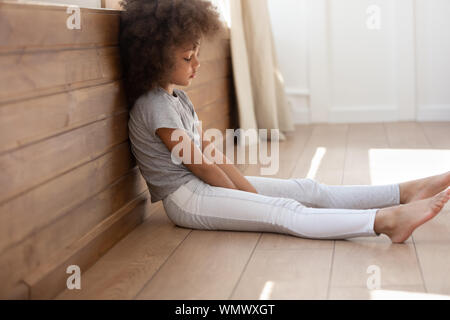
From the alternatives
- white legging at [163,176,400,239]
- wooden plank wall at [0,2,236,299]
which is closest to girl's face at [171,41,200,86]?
wooden plank wall at [0,2,236,299]

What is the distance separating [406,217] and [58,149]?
0.89 metres

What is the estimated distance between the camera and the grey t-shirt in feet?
5.56

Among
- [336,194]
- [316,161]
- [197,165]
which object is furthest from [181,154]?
[316,161]

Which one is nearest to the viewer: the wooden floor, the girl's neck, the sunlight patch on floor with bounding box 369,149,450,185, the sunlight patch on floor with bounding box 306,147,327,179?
the wooden floor

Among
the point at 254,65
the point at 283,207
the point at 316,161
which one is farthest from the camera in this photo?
the point at 254,65

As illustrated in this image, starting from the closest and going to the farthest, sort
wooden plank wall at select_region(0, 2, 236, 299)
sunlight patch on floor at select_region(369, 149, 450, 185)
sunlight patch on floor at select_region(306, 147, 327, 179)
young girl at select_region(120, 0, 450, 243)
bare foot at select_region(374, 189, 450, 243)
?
wooden plank wall at select_region(0, 2, 236, 299), bare foot at select_region(374, 189, 450, 243), young girl at select_region(120, 0, 450, 243), sunlight patch on floor at select_region(369, 149, 450, 185), sunlight patch on floor at select_region(306, 147, 327, 179)

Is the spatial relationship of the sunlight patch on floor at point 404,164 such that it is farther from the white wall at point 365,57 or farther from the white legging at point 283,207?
the white wall at point 365,57

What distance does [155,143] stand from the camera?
1722 millimetres

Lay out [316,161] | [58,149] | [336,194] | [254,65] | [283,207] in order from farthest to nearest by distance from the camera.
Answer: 1. [254,65]
2. [316,161]
3. [336,194]
4. [283,207]
5. [58,149]

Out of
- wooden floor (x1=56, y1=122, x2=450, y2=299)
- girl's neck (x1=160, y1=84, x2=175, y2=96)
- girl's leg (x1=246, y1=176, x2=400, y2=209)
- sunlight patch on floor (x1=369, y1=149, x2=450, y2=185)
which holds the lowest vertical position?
sunlight patch on floor (x1=369, y1=149, x2=450, y2=185)

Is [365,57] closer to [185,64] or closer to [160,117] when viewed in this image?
[185,64]

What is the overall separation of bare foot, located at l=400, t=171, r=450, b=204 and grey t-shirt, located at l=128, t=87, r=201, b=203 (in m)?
0.65

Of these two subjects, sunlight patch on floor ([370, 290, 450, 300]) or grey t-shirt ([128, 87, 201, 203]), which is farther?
grey t-shirt ([128, 87, 201, 203])

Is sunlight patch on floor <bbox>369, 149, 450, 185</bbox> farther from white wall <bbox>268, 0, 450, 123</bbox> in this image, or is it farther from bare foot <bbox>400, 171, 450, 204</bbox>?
white wall <bbox>268, 0, 450, 123</bbox>
